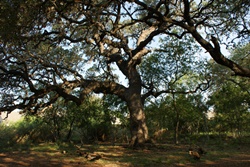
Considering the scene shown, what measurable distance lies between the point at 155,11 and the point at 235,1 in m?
3.01

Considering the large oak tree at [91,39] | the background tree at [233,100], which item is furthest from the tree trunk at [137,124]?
the background tree at [233,100]

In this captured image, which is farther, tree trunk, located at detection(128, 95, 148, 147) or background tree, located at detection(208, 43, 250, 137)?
background tree, located at detection(208, 43, 250, 137)

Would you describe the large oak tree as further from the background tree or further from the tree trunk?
the background tree

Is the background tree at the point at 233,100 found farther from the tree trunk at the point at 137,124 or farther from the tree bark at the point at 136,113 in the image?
the tree trunk at the point at 137,124

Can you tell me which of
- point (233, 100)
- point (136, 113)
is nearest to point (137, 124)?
point (136, 113)

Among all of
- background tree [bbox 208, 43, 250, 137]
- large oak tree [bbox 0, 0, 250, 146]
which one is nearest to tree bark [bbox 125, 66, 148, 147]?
large oak tree [bbox 0, 0, 250, 146]

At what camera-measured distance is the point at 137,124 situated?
13578 millimetres

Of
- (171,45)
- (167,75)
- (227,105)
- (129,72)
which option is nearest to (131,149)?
(129,72)

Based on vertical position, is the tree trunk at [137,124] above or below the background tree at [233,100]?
below

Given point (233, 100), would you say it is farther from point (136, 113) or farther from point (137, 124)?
point (137, 124)

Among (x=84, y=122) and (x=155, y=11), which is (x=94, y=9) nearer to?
(x=155, y=11)

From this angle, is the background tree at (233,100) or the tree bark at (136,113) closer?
the tree bark at (136,113)

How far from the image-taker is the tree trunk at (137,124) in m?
13.4

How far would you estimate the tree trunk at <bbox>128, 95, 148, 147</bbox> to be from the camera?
13406mm
